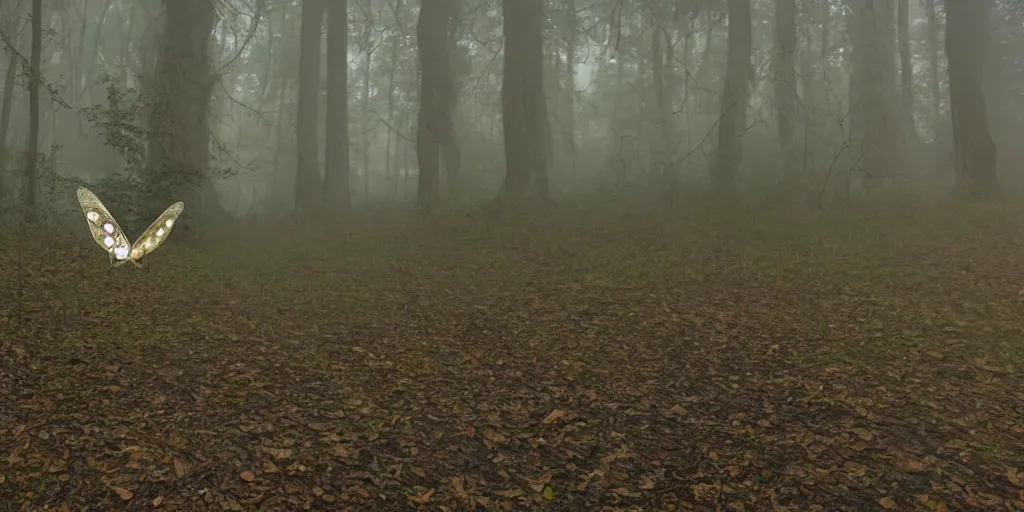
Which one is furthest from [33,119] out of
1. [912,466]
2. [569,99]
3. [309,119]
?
[569,99]

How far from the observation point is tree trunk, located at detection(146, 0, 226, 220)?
1177cm

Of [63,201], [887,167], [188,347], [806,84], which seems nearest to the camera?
[188,347]

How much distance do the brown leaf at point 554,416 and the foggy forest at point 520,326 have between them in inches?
1.3

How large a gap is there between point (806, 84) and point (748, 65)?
6.03 metres

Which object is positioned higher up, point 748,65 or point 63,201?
point 748,65

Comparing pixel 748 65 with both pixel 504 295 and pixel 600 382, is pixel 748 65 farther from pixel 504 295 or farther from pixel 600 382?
pixel 600 382

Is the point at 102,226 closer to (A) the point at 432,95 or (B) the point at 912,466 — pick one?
(B) the point at 912,466

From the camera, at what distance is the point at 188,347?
6074mm

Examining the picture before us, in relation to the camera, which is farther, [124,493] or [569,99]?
[569,99]

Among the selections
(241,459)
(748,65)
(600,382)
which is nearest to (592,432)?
(600,382)

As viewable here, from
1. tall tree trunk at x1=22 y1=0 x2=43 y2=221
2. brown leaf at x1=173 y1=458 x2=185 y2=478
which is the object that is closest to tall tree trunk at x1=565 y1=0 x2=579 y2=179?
tall tree trunk at x1=22 y1=0 x2=43 y2=221

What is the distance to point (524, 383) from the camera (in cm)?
568

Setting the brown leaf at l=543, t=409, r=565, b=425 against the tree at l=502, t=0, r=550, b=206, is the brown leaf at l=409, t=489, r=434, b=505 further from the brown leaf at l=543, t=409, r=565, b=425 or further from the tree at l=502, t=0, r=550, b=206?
the tree at l=502, t=0, r=550, b=206

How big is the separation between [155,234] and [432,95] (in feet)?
29.5
